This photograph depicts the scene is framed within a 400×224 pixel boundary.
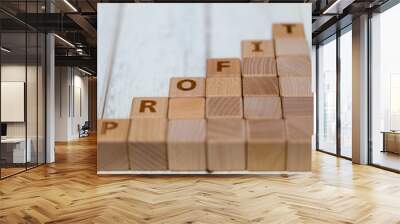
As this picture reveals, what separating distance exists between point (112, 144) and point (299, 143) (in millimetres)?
2538

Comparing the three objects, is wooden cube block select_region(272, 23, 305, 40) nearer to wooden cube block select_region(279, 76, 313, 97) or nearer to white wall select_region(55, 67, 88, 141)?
wooden cube block select_region(279, 76, 313, 97)

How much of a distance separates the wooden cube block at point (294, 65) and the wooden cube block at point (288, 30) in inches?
12.8

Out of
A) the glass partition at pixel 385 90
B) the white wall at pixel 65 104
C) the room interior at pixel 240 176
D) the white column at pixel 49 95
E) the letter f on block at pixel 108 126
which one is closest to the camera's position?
the room interior at pixel 240 176

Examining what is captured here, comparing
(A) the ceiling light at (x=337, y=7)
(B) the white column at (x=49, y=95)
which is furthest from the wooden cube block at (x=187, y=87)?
(B) the white column at (x=49, y=95)

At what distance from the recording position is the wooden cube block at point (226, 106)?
4.94 m

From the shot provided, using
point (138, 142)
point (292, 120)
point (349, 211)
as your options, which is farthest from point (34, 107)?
point (349, 211)

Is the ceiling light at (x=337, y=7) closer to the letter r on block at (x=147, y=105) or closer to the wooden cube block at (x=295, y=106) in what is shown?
the wooden cube block at (x=295, y=106)

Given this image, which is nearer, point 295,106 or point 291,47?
point 295,106

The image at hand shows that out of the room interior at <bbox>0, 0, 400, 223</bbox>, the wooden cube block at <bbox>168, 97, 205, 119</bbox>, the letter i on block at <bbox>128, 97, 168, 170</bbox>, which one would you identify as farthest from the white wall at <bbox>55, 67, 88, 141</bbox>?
the wooden cube block at <bbox>168, 97, 205, 119</bbox>

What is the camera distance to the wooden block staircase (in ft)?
16.3

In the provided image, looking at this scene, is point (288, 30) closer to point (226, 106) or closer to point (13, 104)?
point (226, 106)

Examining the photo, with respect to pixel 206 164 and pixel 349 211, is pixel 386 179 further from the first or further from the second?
pixel 206 164

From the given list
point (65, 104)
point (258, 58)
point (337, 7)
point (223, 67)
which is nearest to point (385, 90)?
point (337, 7)

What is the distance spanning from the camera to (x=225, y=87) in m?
4.98
